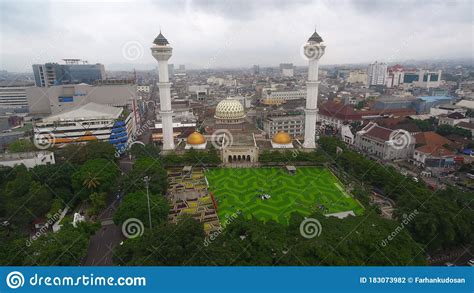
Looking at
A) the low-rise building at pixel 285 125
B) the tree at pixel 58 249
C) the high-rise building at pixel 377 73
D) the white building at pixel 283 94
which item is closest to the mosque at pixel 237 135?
the low-rise building at pixel 285 125

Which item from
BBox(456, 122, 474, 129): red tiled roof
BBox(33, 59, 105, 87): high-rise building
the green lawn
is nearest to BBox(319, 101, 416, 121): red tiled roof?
BBox(456, 122, 474, 129): red tiled roof

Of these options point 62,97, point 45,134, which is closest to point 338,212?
point 45,134

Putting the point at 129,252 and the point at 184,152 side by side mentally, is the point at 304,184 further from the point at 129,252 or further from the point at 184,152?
the point at 129,252

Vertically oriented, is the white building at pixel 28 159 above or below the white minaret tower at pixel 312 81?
below

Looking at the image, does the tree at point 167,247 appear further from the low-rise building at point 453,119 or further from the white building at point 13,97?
the white building at point 13,97

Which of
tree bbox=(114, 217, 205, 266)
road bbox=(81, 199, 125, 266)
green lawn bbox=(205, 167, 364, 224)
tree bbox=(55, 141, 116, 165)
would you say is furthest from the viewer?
tree bbox=(55, 141, 116, 165)

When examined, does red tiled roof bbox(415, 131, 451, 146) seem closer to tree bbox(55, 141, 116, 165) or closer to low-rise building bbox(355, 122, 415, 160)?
low-rise building bbox(355, 122, 415, 160)
